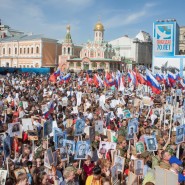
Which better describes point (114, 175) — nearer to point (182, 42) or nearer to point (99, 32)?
point (99, 32)

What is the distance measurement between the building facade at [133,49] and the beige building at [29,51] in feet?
47.6

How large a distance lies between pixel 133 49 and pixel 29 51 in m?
24.2

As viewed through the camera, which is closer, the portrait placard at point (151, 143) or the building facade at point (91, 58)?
the portrait placard at point (151, 143)

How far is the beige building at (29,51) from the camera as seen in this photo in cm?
6739

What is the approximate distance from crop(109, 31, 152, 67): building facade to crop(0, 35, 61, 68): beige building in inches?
571

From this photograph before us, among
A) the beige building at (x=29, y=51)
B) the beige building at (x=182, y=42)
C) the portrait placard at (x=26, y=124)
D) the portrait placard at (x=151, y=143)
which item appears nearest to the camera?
the portrait placard at (x=151, y=143)

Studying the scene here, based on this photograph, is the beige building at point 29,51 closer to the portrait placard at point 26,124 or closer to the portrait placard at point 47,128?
the portrait placard at point 26,124

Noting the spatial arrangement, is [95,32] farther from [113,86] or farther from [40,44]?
[113,86]

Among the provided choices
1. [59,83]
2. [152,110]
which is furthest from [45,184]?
[59,83]

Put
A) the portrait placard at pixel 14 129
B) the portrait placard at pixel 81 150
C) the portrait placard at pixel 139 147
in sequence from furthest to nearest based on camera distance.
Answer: the portrait placard at pixel 14 129 < the portrait placard at pixel 139 147 < the portrait placard at pixel 81 150

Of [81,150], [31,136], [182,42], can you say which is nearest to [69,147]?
[81,150]

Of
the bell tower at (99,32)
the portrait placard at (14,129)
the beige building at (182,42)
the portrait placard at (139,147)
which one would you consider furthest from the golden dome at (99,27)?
the portrait placard at (139,147)

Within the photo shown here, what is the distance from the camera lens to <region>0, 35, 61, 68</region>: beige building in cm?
6739

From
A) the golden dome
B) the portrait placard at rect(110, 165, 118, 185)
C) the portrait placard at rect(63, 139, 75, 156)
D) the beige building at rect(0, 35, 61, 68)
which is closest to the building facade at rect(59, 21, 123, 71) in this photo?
the golden dome
